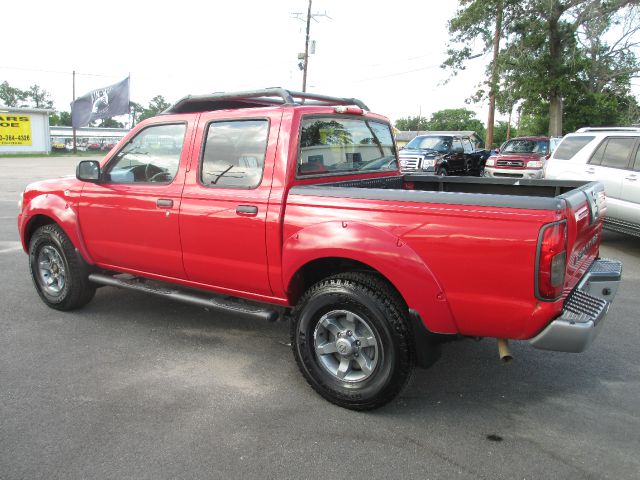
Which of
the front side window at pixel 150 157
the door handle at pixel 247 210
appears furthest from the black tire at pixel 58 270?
the door handle at pixel 247 210

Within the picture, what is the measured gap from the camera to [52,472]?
105 inches

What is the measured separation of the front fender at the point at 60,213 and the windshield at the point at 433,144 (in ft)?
49.7


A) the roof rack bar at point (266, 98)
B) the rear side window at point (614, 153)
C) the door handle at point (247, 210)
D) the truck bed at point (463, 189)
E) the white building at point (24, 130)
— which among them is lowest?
the door handle at point (247, 210)

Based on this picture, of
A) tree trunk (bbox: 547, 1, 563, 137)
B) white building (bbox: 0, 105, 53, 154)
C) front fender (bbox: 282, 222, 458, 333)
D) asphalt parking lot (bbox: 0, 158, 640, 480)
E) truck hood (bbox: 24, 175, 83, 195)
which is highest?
tree trunk (bbox: 547, 1, 563, 137)

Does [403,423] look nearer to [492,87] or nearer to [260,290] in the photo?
[260,290]

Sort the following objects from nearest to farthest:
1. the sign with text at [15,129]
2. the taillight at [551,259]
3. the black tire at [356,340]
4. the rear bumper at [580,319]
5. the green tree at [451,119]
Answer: the taillight at [551,259] < the rear bumper at [580,319] < the black tire at [356,340] < the sign with text at [15,129] < the green tree at [451,119]

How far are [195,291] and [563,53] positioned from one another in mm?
25904

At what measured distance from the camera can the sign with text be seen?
4206 cm

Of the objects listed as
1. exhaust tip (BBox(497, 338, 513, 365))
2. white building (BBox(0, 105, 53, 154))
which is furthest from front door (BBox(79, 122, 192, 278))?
white building (BBox(0, 105, 53, 154))

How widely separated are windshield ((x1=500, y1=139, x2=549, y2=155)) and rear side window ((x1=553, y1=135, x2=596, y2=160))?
8.16 meters

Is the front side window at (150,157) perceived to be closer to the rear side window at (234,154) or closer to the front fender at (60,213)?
the rear side window at (234,154)

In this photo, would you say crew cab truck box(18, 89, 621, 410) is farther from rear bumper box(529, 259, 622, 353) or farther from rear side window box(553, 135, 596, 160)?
rear side window box(553, 135, 596, 160)

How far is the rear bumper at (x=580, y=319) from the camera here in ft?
8.94

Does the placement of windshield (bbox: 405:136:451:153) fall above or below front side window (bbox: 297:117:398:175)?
above
